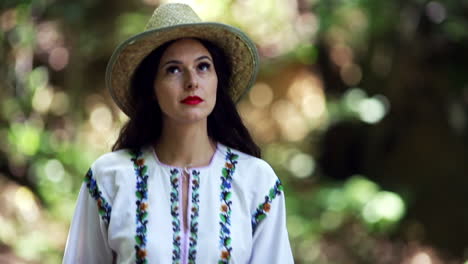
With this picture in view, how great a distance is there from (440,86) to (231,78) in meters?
4.18

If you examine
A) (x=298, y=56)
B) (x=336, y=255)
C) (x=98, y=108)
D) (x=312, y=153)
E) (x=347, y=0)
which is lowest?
(x=336, y=255)

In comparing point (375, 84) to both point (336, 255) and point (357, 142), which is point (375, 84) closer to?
point (357, 142)

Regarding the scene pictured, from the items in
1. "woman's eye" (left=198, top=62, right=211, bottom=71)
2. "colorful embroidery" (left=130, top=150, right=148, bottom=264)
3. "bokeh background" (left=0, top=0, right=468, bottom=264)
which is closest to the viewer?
"colorful embroidery" (left=130, top=150, right=148, bottom=264)

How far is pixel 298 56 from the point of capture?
5871 mm

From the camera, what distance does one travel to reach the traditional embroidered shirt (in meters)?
2.37

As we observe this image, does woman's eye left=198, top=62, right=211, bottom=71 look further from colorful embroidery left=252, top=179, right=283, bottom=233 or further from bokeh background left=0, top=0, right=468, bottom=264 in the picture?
bokeh background left=0, top=0, right=468, bottom=264

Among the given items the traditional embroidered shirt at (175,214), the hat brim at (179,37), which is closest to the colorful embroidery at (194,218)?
the traditional embroidered shirt at (175,214)

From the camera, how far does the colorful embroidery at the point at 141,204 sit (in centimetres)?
234

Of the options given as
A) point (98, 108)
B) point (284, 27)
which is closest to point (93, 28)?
point (98, 108)

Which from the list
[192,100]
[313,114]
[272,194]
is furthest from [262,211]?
[313,114]

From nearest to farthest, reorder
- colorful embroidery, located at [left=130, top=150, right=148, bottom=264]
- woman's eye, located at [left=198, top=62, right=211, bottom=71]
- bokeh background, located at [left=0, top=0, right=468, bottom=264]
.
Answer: colorful embroidery, located at [left=130, top=150, right=148, bottom=264] < woman's eye, located at [left=198, top=62, right=211, bottom=71] < bokeh background, located at [left=0, top=0, right=468, bottom=264]

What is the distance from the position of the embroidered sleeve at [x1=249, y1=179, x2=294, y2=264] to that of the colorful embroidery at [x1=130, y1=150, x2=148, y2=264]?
362 mm

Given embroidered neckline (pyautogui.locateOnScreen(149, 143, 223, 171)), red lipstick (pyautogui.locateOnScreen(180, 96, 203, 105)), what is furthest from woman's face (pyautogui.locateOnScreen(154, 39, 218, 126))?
embroidered neckline (pyautogui.locateOnScreen(149, 143, 223, 171))

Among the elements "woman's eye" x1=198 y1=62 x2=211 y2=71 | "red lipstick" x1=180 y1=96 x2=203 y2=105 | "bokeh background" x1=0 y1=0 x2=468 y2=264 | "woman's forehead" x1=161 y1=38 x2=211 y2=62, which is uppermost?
"woman's forehead" x1=161 y1=38 x2=211 y2=62
